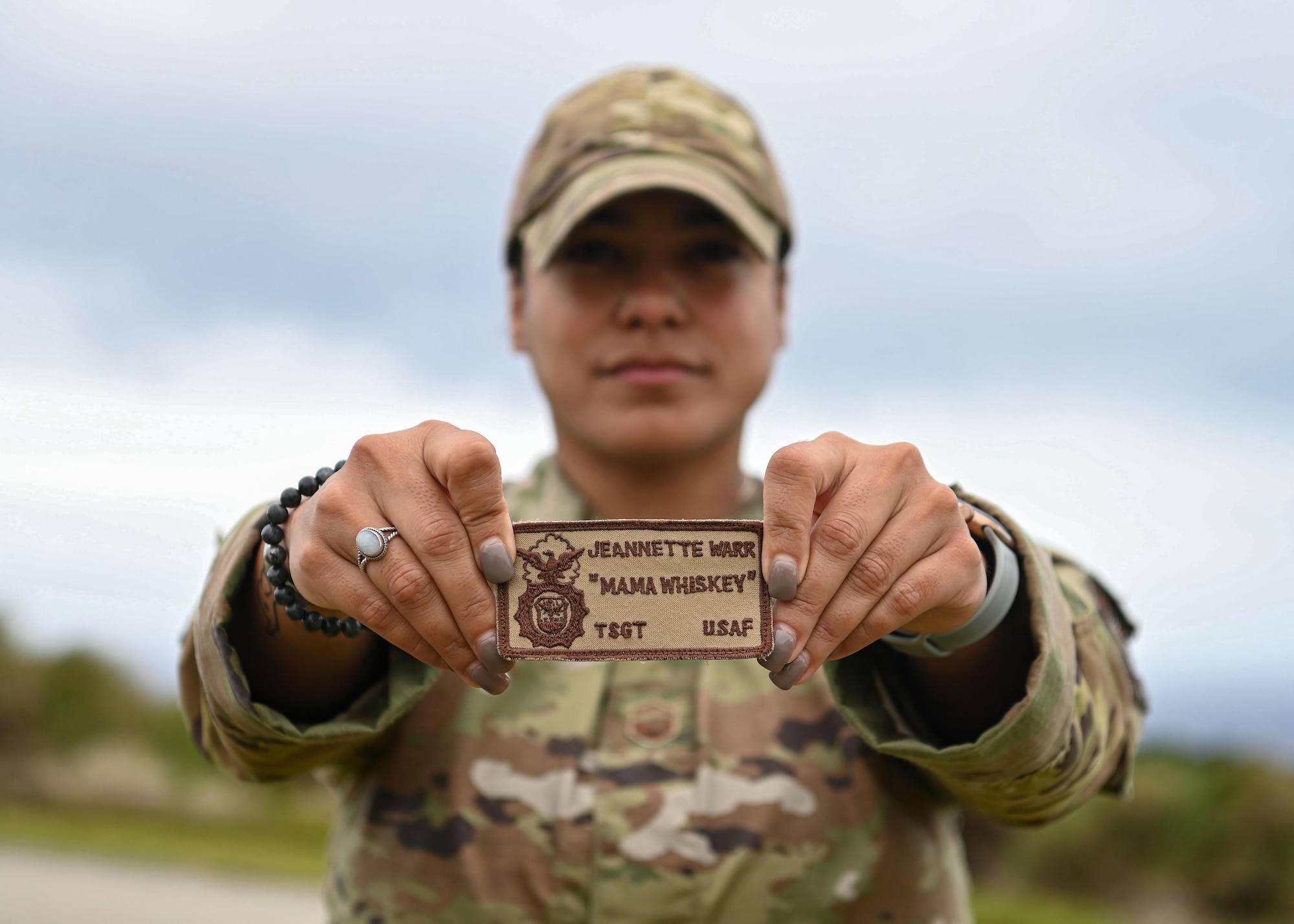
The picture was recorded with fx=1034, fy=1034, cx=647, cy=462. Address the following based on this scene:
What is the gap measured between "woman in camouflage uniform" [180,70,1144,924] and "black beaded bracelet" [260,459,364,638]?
32 millimetres

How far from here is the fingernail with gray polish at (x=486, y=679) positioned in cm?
166

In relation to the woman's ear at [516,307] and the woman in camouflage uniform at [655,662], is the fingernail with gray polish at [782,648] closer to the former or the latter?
the woman in camouflage uniform at [655,662]

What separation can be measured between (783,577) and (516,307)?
5.76ft

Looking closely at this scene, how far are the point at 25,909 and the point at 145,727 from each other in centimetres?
569

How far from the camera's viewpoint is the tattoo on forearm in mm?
1910

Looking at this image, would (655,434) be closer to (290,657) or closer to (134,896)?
(290,657)

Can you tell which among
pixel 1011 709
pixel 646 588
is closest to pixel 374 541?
pixel 646 588

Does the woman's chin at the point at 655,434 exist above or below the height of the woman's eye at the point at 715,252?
below

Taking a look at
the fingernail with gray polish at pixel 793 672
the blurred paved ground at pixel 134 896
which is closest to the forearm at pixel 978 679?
the fingernail with gray polish at pixel 793 672

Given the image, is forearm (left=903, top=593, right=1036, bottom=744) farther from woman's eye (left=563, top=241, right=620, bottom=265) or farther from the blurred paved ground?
the blurred paved ground

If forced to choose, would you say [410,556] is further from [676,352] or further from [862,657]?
[676,352]

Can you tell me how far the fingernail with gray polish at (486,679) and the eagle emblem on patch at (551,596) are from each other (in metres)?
0.08

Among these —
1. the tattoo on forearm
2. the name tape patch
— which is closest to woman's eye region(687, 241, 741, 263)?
the name tape patch

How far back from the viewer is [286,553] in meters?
1.79
